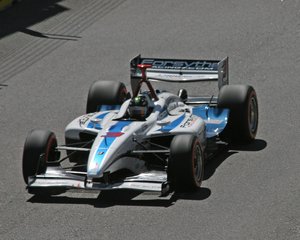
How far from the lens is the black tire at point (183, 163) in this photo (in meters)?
14.9

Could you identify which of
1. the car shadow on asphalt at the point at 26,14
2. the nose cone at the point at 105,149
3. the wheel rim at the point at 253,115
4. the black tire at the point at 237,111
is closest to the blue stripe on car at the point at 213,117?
the black tire at the point at 237,111

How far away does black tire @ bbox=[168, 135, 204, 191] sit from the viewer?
48.9 ft

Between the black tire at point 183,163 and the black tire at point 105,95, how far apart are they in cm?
302

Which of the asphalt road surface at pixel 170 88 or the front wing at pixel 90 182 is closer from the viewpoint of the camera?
the asphalt road surface at pixel 170 88

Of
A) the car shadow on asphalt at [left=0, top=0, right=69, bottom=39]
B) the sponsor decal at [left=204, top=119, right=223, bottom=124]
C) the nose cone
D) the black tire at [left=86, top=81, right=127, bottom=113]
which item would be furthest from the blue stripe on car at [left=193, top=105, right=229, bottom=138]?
the car shadow on asphalt at [left=0, top=0, right=69, bottom=39]

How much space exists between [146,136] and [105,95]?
2356mm

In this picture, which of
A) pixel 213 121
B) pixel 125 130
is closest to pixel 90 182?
pixel 125 130

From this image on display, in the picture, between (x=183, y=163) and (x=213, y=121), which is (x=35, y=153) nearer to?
(x=183, y=163)

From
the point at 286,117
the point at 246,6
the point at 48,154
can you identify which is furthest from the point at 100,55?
the point at 48,154

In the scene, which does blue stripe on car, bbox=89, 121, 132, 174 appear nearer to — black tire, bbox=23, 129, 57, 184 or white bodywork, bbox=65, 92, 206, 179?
white bodywork, bbox=65, 92, 206, 179

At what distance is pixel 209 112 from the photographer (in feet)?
57.3

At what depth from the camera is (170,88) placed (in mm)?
22000

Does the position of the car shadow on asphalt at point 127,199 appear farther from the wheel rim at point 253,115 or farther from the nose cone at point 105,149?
the wheel rim at point 253,115

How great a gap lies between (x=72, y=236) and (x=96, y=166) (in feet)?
4.87
